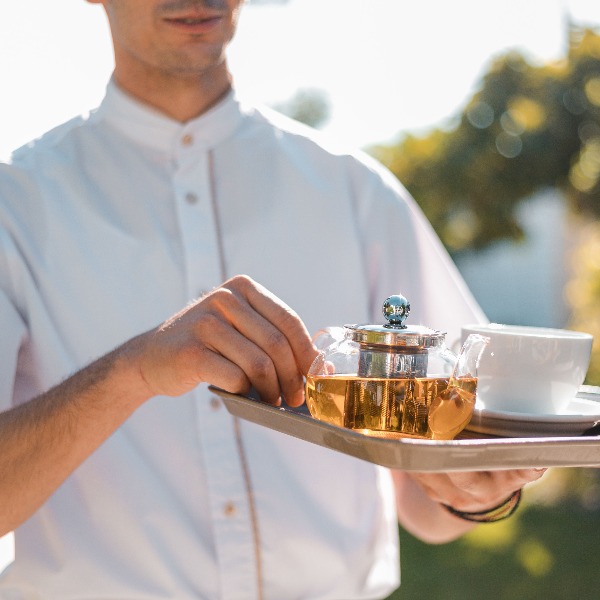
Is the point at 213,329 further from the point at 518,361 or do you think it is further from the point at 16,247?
the point at 16,247

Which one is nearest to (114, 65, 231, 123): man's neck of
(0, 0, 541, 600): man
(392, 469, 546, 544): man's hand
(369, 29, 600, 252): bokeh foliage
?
(0, 0, 541, 600): man

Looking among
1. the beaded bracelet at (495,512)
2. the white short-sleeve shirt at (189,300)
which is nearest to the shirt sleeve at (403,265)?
the white short-sleeve shirt at (189,300)

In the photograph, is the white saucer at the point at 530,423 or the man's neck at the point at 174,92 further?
the man's neck at the point at 174,92

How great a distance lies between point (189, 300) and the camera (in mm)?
1848

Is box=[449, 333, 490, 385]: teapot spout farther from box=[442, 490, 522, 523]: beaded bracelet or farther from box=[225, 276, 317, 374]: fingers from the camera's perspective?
box=[442, 490, 522, 523]: beaded bracelet

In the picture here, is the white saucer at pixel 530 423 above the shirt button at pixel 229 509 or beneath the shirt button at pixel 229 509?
above

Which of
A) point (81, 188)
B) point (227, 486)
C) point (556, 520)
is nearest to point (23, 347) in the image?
point (81, 188)

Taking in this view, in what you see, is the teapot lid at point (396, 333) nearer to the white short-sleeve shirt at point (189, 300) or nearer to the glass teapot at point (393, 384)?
the glass teapot at point (393, 384)

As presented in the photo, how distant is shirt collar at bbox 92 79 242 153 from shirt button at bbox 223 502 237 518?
684 millimetres

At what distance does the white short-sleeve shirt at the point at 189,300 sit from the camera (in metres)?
1.77

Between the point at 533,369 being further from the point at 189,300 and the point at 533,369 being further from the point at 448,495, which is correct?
the point at 189,300

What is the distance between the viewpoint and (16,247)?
5.83 feet

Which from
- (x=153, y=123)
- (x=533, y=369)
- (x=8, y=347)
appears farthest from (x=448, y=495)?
(x=153, y=123)

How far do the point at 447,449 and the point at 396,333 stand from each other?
197mm
